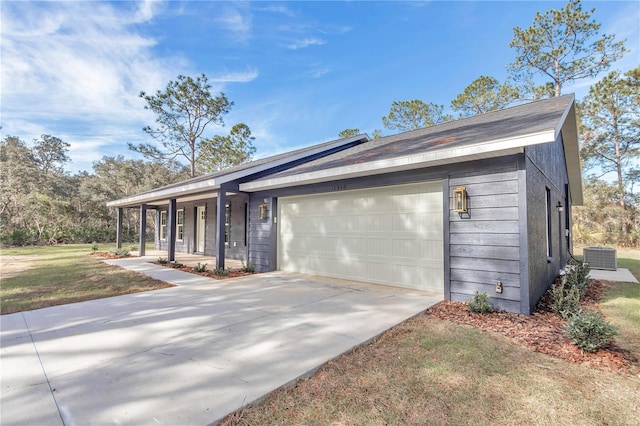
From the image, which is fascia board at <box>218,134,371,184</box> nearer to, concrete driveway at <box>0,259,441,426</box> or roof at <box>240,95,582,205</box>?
roof at <box>240,95,582,205</box>

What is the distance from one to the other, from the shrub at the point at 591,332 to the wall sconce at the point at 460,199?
1.97 m

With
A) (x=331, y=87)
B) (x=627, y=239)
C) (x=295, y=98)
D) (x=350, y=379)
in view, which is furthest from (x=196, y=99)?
(x=627, y=239)

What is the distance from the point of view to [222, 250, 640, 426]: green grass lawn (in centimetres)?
190

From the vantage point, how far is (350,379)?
92.5 inches

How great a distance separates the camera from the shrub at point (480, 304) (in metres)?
4.07

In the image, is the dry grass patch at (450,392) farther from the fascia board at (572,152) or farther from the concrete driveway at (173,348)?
the fascia board at (572,152)

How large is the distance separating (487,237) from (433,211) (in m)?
1.01

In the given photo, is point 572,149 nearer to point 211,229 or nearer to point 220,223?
point 220,223

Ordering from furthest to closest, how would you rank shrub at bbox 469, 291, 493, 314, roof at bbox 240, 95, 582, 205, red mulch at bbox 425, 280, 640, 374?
shrub at bbox 469, 291, 493, 314 → roof at bbox 240, 95, 582, 205 → red mulch at bbox 425, 280, 640, 374

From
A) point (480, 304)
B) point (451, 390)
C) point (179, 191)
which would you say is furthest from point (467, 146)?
point (179, 191)

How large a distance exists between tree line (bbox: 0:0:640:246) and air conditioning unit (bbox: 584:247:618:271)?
1131 centimetres

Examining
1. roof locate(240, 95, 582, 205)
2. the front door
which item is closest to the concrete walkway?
roof locate(240, 95, 582, 205)

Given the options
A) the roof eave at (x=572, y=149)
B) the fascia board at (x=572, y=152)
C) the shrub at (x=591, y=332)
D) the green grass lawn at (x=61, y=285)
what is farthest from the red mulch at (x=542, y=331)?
the green grass lawn at (x=61, y=285)

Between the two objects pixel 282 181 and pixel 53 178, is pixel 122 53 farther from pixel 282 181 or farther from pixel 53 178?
pixel 53 178
